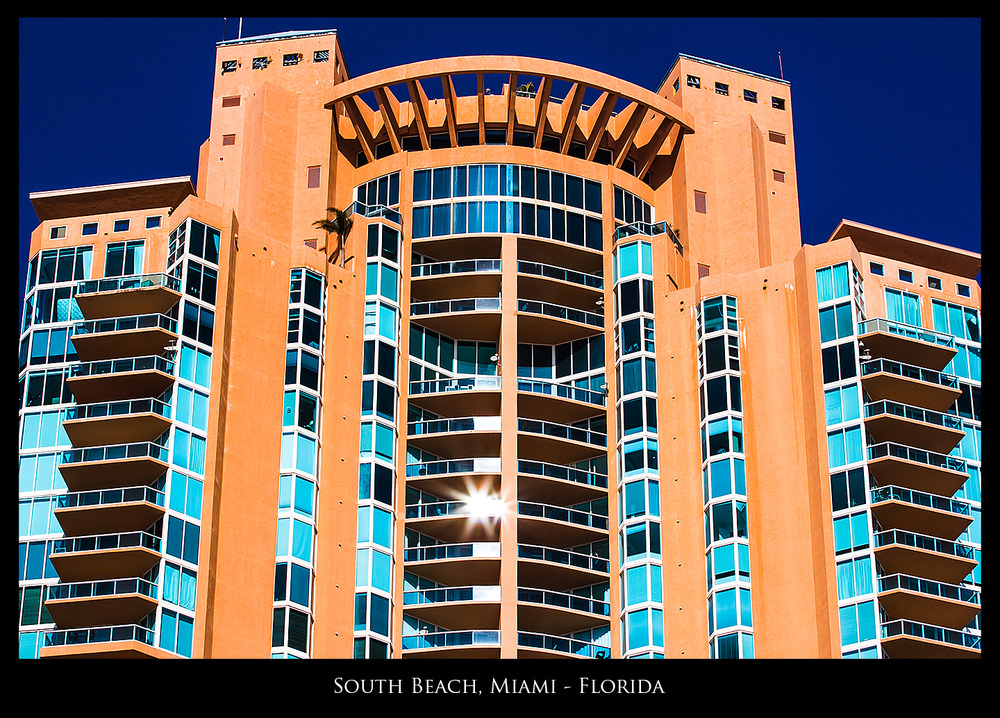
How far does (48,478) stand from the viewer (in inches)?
2773

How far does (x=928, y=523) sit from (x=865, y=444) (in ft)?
14.0

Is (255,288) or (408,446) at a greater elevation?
(255,288)

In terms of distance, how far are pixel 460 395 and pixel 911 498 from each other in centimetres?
2074

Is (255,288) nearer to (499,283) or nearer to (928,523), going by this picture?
(499,283)

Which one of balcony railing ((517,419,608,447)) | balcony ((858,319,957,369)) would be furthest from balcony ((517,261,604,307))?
balcony ((858,319,957,369))

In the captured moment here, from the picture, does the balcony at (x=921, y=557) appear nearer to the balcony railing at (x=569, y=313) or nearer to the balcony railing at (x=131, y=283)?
the balcony railing at (x=569, y=313)

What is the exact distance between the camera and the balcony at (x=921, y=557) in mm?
69375

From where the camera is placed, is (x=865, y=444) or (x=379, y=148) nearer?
(x=865, y=444)

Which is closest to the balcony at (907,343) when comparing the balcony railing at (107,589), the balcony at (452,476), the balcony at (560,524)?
the balcony at (560,524)

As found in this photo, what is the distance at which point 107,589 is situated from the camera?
6606 centimetres

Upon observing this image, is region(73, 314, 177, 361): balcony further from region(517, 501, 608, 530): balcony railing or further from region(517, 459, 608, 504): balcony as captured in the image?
region(517, 501, 608, 530): balcony railing

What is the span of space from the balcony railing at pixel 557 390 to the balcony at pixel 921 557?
1585 cm

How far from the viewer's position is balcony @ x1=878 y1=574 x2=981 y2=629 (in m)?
68.6

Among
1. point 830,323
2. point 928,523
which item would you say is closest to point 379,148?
point 830,323
